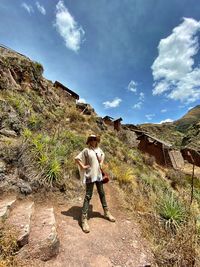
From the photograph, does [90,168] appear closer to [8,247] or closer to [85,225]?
[85,225]

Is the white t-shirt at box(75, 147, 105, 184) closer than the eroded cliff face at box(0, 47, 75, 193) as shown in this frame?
Yes

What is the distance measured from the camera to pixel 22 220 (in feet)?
12.0

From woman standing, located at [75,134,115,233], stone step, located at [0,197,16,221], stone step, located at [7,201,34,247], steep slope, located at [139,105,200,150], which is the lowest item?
stone step, located at [7,201,34,247]

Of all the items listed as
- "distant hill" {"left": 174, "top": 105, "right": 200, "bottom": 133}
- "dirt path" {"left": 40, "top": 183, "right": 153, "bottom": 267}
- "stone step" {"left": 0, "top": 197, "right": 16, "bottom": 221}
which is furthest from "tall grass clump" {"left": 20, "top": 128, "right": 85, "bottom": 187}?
"distant hill" {"left": 174, "top": 105, "right": 200, "bottom": 133}

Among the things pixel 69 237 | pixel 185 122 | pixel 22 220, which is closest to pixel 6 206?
pixel 22 220

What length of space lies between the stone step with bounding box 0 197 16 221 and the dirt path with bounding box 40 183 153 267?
1109 mm

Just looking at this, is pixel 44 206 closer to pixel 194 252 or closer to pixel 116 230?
pixel 116 230

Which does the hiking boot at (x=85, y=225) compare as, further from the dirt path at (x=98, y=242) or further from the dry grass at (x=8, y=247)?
the dry grass at (x=8, y=247)

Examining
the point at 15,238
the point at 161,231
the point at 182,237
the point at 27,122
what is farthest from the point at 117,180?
the point at 15,238

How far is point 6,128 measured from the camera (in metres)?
6.66

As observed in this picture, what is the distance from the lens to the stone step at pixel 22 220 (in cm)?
321

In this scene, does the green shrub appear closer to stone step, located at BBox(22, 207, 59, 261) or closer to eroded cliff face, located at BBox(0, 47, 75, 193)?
stone step, located at BBox(22, 207, 59, 261)

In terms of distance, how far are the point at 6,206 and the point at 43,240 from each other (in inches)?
46.8

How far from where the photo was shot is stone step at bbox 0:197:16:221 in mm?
3613
